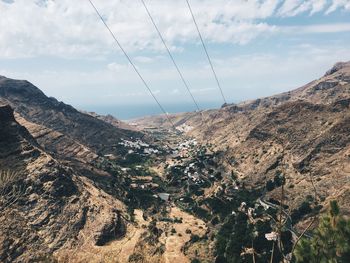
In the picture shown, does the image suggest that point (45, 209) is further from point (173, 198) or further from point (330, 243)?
point (330, 243)

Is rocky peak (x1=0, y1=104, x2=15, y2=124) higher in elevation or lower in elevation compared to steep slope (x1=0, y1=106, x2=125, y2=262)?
higher

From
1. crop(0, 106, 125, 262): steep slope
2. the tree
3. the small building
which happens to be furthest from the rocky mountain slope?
crop(0, 106, 125, 262): steep slope

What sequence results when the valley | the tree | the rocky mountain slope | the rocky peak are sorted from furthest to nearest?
the rocky mountain slope < the rocky peak < the valley < the tree

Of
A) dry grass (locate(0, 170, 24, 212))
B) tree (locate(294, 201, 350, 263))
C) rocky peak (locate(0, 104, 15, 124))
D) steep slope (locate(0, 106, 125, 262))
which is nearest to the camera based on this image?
tree (locate(294, 201, 350, 263))

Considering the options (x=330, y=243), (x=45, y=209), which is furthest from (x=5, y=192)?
(x=330, y=243)

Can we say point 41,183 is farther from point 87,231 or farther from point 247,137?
point 247,137

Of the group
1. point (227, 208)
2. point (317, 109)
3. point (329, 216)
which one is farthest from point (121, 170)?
point (329, 216)

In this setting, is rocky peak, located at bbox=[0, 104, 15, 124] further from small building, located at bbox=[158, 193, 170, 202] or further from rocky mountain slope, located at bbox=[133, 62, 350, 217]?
rocky mountain slope, located at bbox=[133, 62, 350, 217]

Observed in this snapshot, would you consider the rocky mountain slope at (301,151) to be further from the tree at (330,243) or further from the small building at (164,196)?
the tree at (330,243)
